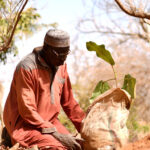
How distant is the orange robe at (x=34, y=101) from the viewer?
3.67 m

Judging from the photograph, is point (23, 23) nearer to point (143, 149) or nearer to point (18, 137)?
point (18, 137)

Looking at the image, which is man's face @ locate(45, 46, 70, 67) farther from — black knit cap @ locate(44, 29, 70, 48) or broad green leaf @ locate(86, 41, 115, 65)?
broad green leaf @ locate(86, 41, 115, 65)

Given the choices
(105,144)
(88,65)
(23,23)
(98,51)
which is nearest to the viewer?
(105,144)

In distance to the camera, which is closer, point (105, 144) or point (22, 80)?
point (105, 144)

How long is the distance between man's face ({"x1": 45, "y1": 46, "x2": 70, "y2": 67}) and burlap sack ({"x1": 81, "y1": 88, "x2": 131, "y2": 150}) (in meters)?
0.58

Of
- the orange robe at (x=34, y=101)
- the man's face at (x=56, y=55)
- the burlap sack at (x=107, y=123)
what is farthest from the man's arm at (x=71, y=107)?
the burlap sack at (x=107, y=123)

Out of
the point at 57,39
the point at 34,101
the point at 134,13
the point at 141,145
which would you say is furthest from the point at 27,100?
the point at 134,13

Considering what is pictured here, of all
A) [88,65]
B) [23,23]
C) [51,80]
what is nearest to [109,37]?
[88,65]

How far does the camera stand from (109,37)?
2066 centimetres

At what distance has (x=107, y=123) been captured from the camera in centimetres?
337

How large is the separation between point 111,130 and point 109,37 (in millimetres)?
17577

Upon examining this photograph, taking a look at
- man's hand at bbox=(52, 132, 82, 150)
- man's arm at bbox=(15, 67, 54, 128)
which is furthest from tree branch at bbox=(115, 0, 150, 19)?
man's hand at bbox=(52, 132, 82, 150)

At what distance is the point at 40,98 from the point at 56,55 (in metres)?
0.48

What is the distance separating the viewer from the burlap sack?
3324mm
